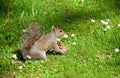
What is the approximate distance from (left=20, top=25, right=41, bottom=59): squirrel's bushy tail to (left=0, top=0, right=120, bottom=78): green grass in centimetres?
20

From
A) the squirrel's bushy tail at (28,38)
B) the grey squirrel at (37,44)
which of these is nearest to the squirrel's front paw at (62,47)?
the grey squirrel at (37,44)

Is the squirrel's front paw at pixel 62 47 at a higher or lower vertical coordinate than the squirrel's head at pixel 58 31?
lower

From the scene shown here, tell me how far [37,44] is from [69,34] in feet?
3.14

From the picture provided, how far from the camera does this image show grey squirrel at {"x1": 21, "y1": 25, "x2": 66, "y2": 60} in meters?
6.23

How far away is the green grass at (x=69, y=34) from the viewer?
6223 millimetres

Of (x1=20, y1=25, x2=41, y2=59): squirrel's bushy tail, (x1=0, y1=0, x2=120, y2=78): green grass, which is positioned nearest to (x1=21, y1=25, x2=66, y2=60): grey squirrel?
(x1=20, y1=25, x2=41, y2=59): squirrel's bushy tail

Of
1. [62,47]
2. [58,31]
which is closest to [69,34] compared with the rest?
[58,31]

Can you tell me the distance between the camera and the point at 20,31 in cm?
704

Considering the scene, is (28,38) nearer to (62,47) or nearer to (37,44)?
(37,44)

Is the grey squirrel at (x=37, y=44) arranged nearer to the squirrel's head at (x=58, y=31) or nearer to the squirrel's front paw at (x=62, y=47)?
the squirrel's front paw at (x=62, y=47)

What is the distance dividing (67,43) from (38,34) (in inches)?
23.8

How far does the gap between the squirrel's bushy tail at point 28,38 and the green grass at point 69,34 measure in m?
0.20

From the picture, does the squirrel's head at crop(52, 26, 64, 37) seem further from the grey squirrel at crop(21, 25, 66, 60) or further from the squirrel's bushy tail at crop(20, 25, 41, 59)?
the squirrel's bushy tail at crop(20, 25, 41, 59)

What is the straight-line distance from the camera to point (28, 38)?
635cm
